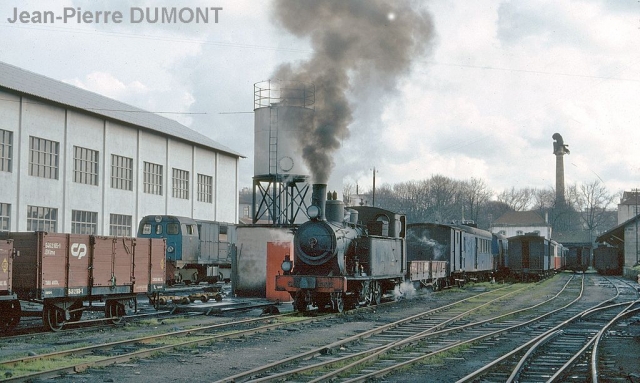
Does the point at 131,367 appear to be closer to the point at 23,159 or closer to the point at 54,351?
the point at 54,351

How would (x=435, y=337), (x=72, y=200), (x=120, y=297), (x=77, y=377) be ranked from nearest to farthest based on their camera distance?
(x=77, y=377) < (x=435, y=337) < (x=120, y=297) < (x=72, y=200)

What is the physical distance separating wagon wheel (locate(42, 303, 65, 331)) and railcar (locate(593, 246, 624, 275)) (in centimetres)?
5509

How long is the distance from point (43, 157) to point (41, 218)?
2.88 meters

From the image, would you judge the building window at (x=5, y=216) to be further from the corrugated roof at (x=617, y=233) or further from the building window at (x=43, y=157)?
the corrugated roof at (x=617, y=233)

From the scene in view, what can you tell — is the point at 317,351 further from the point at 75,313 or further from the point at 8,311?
the point at 75,313

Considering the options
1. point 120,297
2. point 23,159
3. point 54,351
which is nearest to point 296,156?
point 23,159

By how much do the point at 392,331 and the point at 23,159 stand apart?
71.3 ft

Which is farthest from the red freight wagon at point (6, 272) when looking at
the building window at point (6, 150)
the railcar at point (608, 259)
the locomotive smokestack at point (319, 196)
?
the railcar at point (608, 259)

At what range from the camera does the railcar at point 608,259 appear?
197ft

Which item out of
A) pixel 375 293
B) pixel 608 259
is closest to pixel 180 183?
pixel 375 293

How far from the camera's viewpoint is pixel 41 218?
31.3 m

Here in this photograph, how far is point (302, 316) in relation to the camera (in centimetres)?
1816

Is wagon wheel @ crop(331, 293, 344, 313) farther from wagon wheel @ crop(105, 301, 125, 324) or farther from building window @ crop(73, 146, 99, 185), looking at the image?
building window @ crop(73, 146, 99, 185)

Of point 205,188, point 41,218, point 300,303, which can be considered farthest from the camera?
point 205,188
